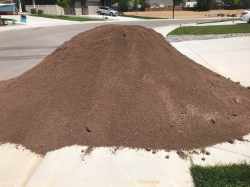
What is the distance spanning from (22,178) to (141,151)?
1566 mm

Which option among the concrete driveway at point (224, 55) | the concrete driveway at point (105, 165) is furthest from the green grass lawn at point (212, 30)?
the concrete driveway at point (105, 165)

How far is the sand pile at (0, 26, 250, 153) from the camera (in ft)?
17.6

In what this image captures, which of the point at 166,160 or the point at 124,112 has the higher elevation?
the point at 124,112

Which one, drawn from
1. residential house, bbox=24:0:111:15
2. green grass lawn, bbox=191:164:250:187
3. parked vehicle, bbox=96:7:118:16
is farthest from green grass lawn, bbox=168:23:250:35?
residential house, bbox=24:0:111:15

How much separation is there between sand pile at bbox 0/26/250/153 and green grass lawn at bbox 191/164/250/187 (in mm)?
702

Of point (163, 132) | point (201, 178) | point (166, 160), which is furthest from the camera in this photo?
point (163, 132)

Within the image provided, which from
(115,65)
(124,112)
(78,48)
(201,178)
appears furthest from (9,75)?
(201,178)

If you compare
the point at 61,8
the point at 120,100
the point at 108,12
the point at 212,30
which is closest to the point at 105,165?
the point at 120,100

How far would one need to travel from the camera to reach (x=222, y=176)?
4.35 meters

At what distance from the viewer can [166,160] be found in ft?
15.7

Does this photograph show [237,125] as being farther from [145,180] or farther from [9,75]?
[9,75]

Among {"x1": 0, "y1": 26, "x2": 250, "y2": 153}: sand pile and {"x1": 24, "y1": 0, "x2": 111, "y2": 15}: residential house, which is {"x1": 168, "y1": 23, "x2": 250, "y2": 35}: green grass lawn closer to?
{"x1": 0, "y1": 26, "x2": 250, "y2": 153}: sand pile

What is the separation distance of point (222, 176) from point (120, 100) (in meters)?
2.09

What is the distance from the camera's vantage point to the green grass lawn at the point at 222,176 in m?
4.22
